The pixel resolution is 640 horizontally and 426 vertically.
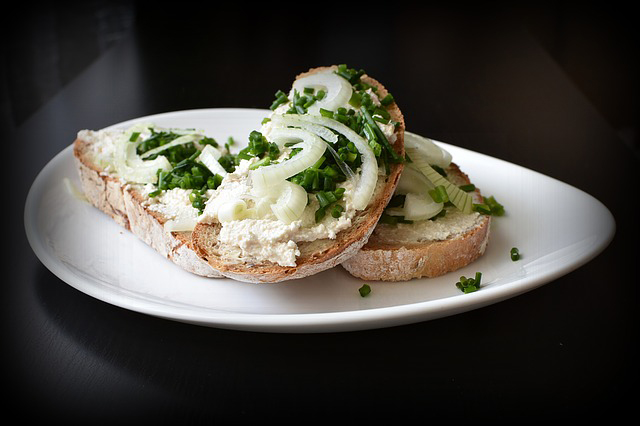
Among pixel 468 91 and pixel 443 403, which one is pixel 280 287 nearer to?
pixel 443 403

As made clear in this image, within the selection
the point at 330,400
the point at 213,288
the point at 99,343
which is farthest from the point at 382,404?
the point at 99,343

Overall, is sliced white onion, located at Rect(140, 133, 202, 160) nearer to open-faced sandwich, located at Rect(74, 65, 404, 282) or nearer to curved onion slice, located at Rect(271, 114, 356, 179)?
open-faced sandwich, located at Rect(74, 65, 404, 282)

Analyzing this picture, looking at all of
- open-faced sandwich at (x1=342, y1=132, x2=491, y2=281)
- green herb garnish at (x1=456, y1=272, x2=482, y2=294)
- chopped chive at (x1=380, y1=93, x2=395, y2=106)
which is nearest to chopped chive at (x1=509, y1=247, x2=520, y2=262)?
open-faced sandwich at (x1=342, y1=132, x2=491, y2=281)

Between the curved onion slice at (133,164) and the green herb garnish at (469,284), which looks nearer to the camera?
the green herb garnish at (469,284)

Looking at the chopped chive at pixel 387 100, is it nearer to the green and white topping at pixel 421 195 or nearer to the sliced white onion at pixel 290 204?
the green and white topping at pixel 421 195

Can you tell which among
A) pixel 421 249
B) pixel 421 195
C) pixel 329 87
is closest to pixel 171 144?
pixel 329 87

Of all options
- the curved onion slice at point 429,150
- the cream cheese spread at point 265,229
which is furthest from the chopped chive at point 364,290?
the curved onion slice at point 429,150

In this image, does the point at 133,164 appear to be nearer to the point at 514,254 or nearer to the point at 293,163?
the point at 293,163
